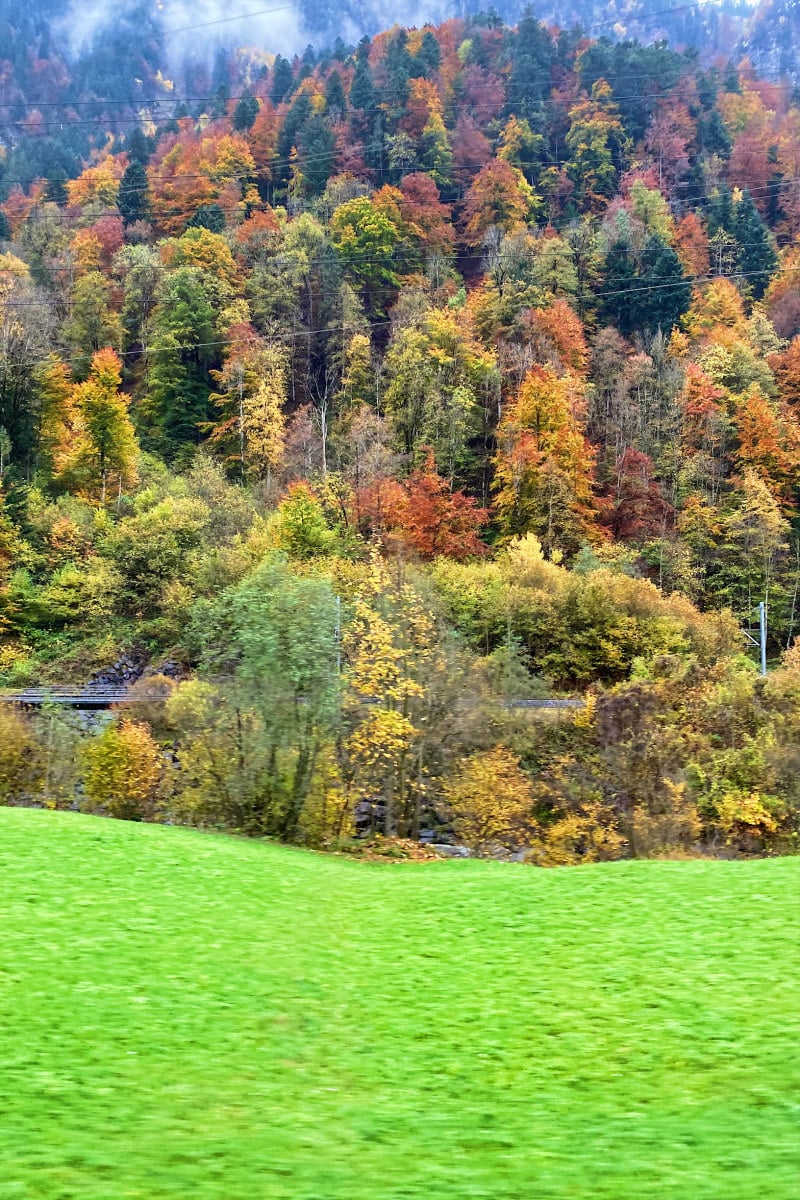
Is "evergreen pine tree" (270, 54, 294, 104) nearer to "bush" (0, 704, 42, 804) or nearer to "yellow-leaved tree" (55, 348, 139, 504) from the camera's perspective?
"yellow-leaved tree" (55, 348, 139, 504)

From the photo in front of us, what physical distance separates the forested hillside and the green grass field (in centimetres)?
Result: 1184

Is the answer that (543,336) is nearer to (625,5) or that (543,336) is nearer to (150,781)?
(150,781)

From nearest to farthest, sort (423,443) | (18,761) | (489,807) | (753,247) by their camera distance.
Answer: (489,807) < (18,761) < (423,443) < (753,247)

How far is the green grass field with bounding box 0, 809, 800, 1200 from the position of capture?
581cm

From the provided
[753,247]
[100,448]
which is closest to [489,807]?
[100,448]

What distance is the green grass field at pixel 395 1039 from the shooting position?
5.81 meters

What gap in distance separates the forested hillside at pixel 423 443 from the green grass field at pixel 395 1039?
38.8ft

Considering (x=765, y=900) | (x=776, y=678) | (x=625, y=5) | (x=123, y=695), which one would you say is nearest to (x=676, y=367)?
(x=776, y=678)

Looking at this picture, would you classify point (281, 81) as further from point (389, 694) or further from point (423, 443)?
point (389, 694)

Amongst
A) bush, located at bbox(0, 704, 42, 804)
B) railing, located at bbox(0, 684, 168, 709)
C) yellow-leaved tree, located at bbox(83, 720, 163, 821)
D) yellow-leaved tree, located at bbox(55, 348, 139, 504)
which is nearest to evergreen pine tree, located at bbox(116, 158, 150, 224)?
yellow-leaved tree, located at bbox(55, 348, 139, 504)

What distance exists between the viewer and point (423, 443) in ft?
213

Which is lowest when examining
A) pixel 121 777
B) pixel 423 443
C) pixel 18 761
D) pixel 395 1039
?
pixel 395 1039

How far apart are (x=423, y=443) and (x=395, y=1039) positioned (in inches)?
2311

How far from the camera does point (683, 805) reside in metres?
27.5
